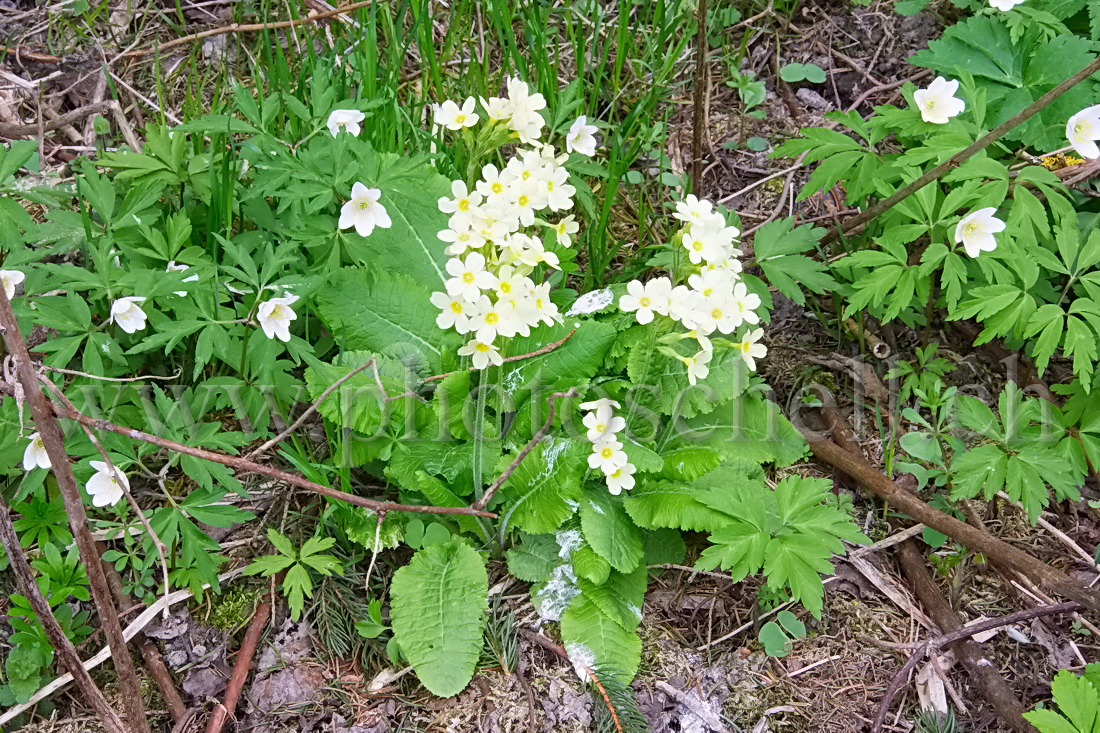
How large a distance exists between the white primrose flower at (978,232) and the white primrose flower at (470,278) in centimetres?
165

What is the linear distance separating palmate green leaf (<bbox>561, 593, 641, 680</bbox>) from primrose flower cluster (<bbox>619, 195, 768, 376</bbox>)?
716mm

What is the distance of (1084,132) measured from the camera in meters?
2.63

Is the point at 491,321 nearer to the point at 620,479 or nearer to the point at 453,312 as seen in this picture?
the point at 453,312

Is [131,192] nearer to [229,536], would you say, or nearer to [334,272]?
[334,272]

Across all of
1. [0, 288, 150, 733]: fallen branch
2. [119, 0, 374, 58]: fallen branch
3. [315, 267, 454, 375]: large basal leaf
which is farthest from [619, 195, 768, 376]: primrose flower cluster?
[119, 0, 374, 58]: fallen branch

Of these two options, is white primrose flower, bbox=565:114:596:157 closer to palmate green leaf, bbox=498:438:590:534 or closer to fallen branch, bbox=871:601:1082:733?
palmate green leaf, bbox=498:438:590:534

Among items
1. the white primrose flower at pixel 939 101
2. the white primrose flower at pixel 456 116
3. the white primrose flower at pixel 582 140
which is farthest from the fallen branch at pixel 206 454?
the white primrose flower at pixel 939 101

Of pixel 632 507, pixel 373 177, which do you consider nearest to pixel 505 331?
pixel 632 507

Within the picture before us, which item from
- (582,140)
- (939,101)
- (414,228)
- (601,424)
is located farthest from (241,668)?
(939,101)

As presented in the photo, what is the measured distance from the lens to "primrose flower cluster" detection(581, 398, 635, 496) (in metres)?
2.07

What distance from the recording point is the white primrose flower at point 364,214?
93.7 inches

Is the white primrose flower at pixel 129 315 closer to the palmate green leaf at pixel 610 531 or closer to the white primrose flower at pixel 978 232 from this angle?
the palmate green leaf at pixel 610 531

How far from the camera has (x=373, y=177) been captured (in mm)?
2514

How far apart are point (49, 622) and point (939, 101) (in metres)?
3.04
